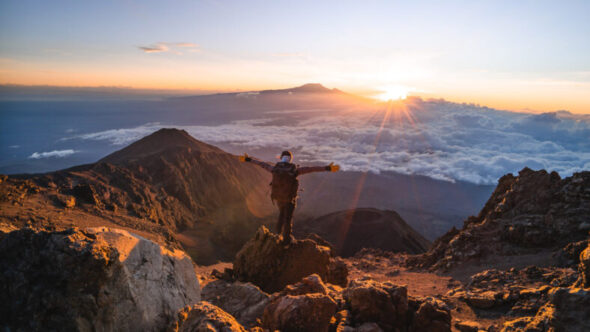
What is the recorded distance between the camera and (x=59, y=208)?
18062 mm

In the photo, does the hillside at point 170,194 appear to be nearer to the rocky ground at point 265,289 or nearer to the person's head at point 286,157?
the rocky ground at point 265,289

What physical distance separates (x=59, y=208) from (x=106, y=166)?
55.4 feet

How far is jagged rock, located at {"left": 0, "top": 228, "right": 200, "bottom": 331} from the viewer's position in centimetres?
271

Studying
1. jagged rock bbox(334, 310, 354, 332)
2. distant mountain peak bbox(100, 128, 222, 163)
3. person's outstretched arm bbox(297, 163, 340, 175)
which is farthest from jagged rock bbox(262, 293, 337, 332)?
distant mountain peak bbox(100, 128, 222, 163)

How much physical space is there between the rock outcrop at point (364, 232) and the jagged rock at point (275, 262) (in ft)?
85.0

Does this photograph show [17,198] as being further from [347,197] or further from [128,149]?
[347,197]

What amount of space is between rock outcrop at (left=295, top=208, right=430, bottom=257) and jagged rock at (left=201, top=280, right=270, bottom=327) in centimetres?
2893

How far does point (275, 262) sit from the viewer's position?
367 inches

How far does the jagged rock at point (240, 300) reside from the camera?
17.7 ft

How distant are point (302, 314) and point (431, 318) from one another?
96.8 inches

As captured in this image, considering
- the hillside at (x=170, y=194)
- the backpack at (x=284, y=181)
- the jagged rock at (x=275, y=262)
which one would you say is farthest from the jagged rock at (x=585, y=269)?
the hillside at (x=170, y=194)

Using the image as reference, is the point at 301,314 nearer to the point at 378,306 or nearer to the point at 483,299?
the point at 378,306

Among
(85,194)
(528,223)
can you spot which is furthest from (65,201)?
(528,223)

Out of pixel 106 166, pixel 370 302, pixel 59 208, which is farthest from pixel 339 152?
pixel 370 302
